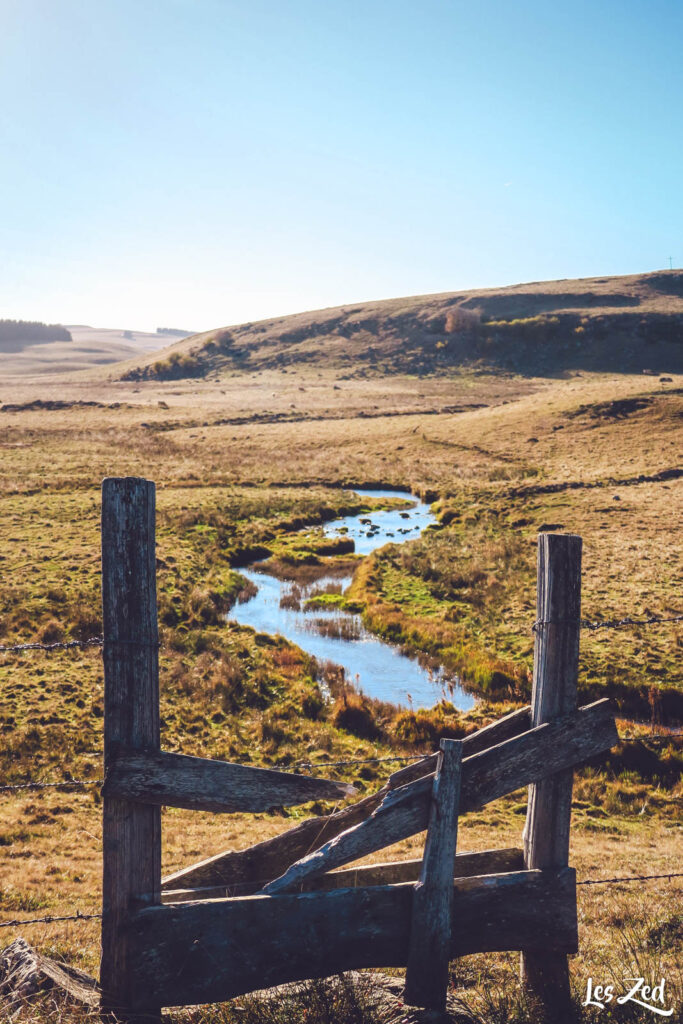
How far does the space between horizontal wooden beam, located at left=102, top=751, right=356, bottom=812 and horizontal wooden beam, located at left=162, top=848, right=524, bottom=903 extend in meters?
0.78

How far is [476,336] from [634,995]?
146690 millimetres

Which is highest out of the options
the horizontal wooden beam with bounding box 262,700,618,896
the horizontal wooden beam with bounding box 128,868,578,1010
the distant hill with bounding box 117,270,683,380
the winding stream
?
the distant hill with bounding box 117,270,683,380

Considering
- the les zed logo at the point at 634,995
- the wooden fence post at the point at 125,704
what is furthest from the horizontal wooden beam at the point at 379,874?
the les zed logo at the point at 634,995

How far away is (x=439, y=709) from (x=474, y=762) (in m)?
10.6

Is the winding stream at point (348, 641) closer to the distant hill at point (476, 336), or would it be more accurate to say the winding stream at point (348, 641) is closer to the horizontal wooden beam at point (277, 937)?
the horizontal wooden beam at point (277, 937)

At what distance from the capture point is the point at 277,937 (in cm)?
466

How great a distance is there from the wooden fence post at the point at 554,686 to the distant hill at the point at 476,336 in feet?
378

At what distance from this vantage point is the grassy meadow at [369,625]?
7.52 meters

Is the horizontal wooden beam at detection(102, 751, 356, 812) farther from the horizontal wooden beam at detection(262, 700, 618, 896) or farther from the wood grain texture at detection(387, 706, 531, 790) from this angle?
the wood grain texture at detection(387, 706, 531, 790)

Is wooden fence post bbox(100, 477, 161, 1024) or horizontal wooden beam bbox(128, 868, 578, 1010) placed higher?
wooden fence post bbox(100, 477, 161, 1024)

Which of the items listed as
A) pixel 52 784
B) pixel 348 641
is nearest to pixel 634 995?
pixel 52 784

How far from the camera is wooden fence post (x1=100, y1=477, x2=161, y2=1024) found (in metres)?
4.60

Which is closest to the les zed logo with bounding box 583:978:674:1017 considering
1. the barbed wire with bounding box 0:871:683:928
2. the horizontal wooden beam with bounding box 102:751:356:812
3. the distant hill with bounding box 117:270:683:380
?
the barbed wire with bounding box 0:871:683:928

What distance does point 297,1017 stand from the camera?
4.55 m
